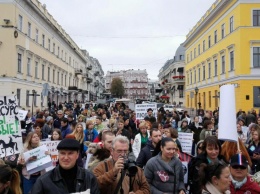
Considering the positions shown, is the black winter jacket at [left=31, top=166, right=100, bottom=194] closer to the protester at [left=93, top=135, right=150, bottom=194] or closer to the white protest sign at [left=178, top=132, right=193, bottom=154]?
the protester at [left=93, top=135, right=150, bottom=194]

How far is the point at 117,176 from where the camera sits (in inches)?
143

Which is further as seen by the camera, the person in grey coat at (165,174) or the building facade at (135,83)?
the building facade at (135,83)

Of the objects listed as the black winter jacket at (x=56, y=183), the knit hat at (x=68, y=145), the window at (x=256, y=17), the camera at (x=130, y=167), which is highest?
the window at (x=256, y=17)

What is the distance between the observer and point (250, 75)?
30078 mm

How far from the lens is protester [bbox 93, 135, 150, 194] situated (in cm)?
358

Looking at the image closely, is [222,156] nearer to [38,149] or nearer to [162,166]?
[162,166]

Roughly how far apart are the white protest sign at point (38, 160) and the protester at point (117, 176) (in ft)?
6.93

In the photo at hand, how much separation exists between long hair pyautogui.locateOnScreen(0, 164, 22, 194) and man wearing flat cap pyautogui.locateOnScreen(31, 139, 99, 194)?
1.08 feet

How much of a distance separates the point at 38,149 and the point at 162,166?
7.97ft

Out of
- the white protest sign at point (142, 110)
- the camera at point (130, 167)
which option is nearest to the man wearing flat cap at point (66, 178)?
the camera at point (130, 167)

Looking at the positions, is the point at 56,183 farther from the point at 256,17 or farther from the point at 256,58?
the point at 256,17

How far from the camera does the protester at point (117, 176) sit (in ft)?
11.7

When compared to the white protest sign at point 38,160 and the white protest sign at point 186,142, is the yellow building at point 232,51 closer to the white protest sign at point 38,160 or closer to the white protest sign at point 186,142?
the white protest sign at point 186,142

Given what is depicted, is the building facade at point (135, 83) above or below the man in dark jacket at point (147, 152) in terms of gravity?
above
